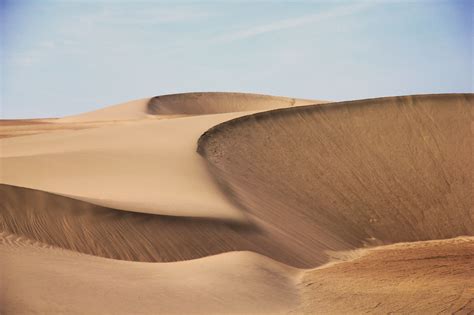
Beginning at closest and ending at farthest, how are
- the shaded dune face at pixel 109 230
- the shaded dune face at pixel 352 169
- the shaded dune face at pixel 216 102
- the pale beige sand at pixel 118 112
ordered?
the shaded dune face at pixel 109 230
the shaded dune face at pixel 352 169
the pale beige sand at pixel 118 112
the shaded dune face at pixel 216 102

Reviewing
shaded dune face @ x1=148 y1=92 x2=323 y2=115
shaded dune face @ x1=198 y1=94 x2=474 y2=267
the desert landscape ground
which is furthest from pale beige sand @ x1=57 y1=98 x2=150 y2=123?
shaded dune face @ x1=198 y1=94 x2=474 y2=267

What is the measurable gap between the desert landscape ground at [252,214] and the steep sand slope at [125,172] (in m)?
0.08

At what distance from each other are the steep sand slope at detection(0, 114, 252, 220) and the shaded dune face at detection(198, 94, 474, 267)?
1096 mm

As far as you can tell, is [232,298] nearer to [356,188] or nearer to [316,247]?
[316,247]

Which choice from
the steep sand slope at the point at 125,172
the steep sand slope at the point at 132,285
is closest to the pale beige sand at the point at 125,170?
the steep sand slope at the point at 125,172

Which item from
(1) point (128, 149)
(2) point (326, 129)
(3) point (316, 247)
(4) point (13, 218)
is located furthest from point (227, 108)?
(4) point (13, 218)

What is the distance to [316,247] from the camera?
65.0 ft

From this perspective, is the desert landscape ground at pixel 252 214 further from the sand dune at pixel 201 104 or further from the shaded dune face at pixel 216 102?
the shaded dune face at pixel 216 102

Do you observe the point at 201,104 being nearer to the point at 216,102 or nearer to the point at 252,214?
the point at 216,102

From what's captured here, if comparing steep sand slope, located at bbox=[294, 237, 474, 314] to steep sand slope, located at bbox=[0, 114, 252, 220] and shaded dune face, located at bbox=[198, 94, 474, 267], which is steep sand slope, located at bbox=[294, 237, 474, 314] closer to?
shaded dune face, located at bbox=[198, 94, 474, 267]

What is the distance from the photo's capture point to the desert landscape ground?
1262cm

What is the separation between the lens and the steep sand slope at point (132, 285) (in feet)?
35.8

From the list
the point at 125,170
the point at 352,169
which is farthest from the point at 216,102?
the point at 125,170

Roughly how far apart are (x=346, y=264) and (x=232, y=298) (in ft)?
20.6
